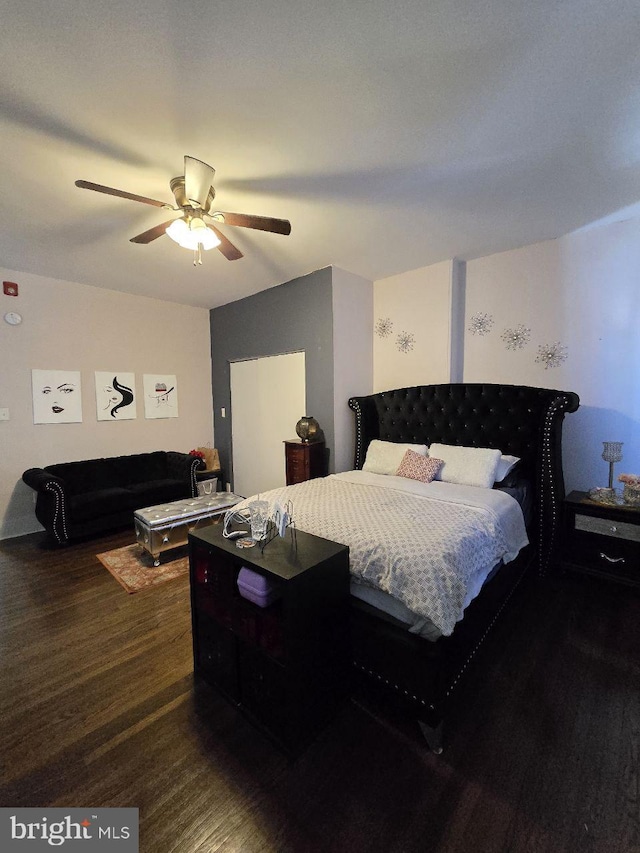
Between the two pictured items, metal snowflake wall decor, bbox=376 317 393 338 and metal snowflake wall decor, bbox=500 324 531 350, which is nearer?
metal snowflake wall decor, bbox=500 324 531 350

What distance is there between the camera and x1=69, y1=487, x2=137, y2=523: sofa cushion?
10.9ft

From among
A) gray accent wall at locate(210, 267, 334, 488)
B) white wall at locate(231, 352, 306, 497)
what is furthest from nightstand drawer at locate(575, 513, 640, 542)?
white wall at locate(231, 352, 306, 497)

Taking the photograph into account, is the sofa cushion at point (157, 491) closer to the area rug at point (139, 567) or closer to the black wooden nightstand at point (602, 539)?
the area rug at point (139, 567)

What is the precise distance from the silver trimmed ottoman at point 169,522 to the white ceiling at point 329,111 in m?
2.31

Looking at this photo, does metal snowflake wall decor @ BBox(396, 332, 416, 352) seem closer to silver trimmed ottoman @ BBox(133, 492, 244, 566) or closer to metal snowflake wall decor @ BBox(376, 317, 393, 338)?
metal snowflake wall decor @ BBox(376, 317, 393, 338)

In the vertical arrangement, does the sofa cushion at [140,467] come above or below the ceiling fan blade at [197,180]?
below

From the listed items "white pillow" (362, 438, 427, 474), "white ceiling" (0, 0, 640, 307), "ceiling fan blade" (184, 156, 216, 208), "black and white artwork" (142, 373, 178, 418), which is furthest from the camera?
"black and white artwork" (142, 373, 178, 418)

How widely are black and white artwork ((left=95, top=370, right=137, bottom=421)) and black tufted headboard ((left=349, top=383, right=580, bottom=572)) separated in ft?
9.08

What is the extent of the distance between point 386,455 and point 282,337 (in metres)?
1.93

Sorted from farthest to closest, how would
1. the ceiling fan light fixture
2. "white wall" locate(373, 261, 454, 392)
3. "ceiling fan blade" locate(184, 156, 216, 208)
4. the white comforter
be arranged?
1. "white wall" locate(373, 261, 454, 392)
2. the ceiling fan light fixture
3. "ceiling fan blade" locate(184, 156, 216, 208)
4. the white comforter

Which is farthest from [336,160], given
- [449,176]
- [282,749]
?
[282,749]

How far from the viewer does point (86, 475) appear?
12.8ft

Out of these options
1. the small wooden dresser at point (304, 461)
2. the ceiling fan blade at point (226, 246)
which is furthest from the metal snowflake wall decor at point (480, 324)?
the ceiling fan blade at point (226, 246)

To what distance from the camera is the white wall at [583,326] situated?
2697 mm
